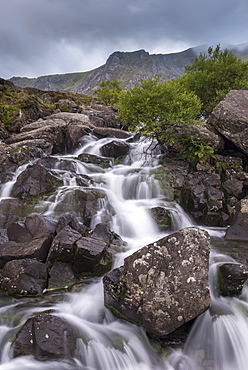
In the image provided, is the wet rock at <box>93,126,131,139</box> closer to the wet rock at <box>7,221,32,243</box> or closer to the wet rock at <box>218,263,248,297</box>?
the wet rock at <box>7,221,32,243</box>

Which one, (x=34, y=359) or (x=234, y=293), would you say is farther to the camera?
(x=234, y=293)

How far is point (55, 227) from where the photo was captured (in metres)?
8.09

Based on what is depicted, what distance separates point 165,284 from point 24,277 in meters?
3.96

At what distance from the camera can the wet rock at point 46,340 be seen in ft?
14.6

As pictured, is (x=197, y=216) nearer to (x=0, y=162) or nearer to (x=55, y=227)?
(x=55, y=227)

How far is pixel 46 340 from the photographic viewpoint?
4.49m

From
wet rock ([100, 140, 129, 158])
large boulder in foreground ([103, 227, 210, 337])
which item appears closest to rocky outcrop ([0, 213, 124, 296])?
large boulder in foreground ([103, 227, 210, 337])

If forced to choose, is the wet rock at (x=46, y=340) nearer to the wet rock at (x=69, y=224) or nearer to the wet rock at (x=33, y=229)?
the wet rock at (x=33, y=229)

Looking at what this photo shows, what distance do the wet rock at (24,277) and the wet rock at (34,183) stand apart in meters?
4.86

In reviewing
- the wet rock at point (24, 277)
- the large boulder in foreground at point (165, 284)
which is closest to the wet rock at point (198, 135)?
the large boulder in foreground at point (165, 284)

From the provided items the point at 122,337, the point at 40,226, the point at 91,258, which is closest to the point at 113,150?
the point at 40,226

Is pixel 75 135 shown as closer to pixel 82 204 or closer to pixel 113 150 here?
pixel 113 150

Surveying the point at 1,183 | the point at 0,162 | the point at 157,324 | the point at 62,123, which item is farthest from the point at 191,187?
the point at 62,123

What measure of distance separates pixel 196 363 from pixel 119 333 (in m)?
1.72
